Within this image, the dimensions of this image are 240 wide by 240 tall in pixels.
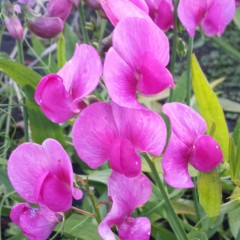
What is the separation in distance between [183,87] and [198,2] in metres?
0.51

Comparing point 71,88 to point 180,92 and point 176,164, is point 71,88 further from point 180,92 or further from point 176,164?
point 180,92

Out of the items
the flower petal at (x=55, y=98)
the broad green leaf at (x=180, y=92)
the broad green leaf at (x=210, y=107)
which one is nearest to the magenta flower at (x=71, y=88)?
the flower petal at (x=55, y=98)

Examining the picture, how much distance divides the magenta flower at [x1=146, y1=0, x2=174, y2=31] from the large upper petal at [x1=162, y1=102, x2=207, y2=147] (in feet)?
0.86

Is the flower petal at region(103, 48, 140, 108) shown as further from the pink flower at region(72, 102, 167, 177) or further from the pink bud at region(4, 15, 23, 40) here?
the pink bud at region(4, 15, 23, 40)

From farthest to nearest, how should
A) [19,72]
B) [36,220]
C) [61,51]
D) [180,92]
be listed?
1. [180,92]
2. [61,51]
3. [19,72]
4. [36,220]

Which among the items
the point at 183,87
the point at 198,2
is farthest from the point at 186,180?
the point at 183,87

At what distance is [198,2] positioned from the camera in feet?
3.06

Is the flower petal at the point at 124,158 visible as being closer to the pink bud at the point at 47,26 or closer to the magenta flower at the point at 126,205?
the magenta flower at the point at 126,205

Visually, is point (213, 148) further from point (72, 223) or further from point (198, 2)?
point (72, 223)

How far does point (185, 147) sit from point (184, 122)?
0.11 feet

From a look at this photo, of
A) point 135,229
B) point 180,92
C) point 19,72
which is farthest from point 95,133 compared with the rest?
point 180,92

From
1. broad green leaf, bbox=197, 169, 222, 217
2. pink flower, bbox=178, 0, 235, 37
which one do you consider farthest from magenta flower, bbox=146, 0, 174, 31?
broad green leaf, bbox=197, 169, 222, 217

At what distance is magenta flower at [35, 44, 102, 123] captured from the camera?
692 mm

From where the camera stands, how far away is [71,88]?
735mm
